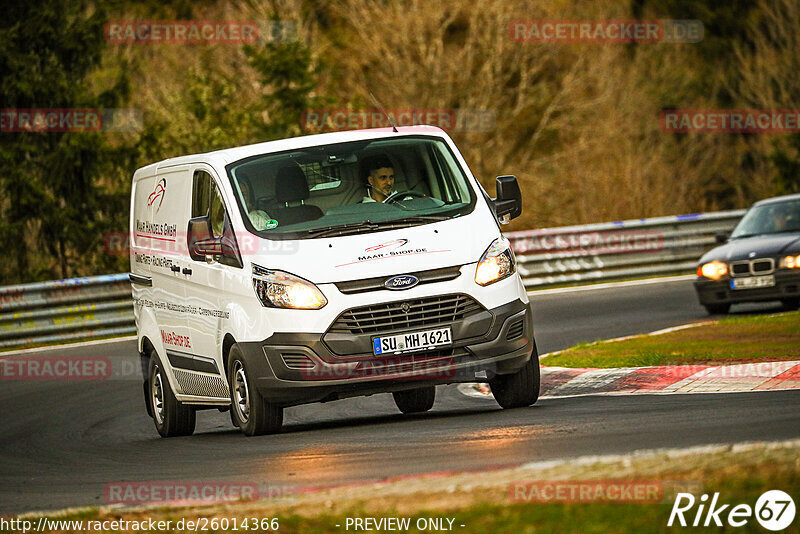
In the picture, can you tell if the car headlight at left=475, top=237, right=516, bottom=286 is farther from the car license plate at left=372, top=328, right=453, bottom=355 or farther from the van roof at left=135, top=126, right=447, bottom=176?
the van roof at left=135, top=126, right=447, bottom=176

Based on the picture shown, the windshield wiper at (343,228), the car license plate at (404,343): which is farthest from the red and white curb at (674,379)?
the windshield wiper at (343,228)

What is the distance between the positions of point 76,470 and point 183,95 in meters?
26.8

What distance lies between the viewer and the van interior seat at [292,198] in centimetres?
1042

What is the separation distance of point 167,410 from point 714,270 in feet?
27.6

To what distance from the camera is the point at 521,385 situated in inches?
416

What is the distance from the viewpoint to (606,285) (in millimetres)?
23328

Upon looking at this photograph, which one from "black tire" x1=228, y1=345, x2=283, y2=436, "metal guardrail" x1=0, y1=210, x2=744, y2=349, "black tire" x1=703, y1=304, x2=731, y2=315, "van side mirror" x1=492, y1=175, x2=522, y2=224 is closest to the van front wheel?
"van side mirror" x1=492, y1=175, x2=522, y2=224

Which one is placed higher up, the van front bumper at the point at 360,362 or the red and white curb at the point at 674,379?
the van front bumper at the point at 360,362

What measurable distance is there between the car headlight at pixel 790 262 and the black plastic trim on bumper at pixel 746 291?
8cm

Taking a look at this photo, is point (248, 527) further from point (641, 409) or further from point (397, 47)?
point (397, 47)

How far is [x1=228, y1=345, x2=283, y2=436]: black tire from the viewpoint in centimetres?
1010

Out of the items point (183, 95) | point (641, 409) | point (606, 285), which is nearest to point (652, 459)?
point (641, 409)

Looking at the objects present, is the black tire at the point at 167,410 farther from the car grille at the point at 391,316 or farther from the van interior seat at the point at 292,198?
the car grille at the point at 391,316

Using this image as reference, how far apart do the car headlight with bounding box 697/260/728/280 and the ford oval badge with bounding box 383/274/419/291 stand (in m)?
8.95
